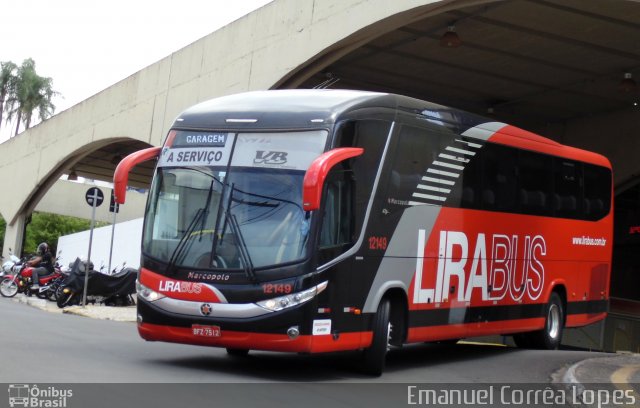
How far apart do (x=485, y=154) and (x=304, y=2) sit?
353 inches

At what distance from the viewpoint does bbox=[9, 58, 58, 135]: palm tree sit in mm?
81188

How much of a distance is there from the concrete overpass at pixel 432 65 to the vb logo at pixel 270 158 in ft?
26.9

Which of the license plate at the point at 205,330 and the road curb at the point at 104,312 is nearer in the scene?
the license plate at the point at 205,330

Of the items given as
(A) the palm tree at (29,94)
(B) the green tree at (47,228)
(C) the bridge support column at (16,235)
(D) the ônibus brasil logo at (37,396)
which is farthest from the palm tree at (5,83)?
(D) the ônibus brasil logo at (37,396)

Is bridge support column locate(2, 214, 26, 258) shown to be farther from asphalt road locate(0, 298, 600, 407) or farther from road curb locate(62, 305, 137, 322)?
asphalt road locate(0, 298, 600, 407)

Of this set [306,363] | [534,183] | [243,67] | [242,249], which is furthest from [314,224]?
[243,67]

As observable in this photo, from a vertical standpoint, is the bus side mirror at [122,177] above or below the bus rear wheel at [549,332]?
above

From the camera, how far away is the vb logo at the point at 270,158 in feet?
35.1

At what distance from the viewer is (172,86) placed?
89.4ft

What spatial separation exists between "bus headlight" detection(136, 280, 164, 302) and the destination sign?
1.79 m

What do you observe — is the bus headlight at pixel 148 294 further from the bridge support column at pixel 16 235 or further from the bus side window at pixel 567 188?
the bridge support column at pixel 16 235

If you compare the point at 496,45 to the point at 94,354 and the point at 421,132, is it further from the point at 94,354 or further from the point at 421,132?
the point at 94,354

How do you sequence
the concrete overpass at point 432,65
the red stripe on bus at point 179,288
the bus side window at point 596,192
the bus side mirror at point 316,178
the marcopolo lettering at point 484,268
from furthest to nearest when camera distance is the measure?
the concrete overpass at point 432,65, the bus side window at point 596,192, the marcopolo lettering at point 484,268, the red stripe on bus at point 179,288, the bus side mirror at point 316,178

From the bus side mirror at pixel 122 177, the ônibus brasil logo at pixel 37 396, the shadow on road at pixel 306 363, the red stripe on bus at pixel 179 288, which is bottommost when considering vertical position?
the shadow on road at pixel 306 363
